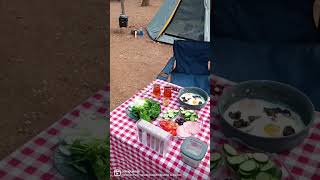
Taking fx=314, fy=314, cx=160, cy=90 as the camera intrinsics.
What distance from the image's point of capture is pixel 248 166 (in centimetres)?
74

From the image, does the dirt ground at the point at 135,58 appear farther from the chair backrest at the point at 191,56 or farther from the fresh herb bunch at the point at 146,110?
the fresh herb bunch at the point at 146,110

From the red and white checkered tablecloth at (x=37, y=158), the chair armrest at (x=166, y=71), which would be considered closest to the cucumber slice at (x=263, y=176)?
the red and white checkered tablecloth at (x=37, y=158)

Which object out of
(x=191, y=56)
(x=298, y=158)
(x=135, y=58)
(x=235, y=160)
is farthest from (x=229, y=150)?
(x=135, y=58)

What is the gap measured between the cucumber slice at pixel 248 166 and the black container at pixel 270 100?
0.06 m

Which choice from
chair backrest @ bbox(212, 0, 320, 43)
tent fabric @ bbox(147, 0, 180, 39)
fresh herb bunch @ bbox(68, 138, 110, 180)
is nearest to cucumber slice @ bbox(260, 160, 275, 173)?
fresh herb bunch @ bbox(68, 138, 110, 180)

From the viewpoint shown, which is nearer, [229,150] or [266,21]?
[229,150]

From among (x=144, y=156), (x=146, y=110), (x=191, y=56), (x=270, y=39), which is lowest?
(x=144, y=156)

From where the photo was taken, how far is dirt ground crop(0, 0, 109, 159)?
1.82 metres

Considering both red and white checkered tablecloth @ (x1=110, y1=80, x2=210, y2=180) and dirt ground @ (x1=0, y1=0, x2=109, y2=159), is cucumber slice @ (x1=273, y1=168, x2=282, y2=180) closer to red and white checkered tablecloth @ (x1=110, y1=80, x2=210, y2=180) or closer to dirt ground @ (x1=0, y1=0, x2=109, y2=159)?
red and white checkered tablecloth @ (x1=110, y1=80, x2=210, y2=180)

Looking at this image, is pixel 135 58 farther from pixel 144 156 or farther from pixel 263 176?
pixel 263 176

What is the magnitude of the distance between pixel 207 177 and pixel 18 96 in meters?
1.59

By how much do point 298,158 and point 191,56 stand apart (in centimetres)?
107

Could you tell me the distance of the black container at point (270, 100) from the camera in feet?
2.58

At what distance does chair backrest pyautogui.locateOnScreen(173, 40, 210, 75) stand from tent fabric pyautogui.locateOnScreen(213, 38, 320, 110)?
444 mm
